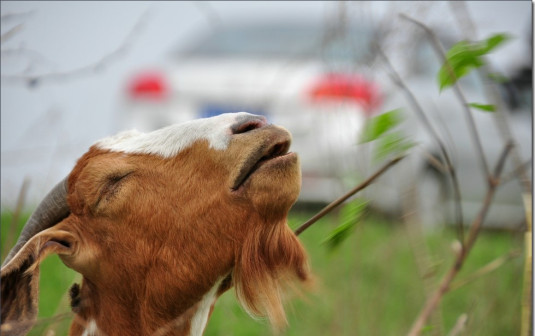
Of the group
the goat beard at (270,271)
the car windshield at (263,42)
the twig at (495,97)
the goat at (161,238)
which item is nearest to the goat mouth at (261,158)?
the goat at (161,238)

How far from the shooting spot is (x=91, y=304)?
7.42ft

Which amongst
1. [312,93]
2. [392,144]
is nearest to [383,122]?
[392,144]

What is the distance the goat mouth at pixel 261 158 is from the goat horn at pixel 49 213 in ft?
1.77

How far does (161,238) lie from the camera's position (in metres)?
2.16

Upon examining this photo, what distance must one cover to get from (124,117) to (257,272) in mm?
2417

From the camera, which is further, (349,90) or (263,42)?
(263,42)

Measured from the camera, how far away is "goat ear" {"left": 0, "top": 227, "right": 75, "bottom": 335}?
2051mm

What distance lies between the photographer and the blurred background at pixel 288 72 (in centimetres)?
280

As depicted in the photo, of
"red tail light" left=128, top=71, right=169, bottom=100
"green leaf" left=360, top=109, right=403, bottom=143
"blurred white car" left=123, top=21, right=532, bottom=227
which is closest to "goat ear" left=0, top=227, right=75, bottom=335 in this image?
"green leaf" left=360, top=109, right=403, bottom=143

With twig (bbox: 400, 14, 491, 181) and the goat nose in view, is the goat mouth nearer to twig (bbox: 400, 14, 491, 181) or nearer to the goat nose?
the goat nose

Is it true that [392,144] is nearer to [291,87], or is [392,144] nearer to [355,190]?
[355,190]

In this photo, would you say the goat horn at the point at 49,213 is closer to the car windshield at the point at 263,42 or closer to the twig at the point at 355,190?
the twig at the point at 355,190

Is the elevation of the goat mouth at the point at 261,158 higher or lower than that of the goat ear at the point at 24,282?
higher

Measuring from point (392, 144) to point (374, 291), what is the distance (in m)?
2.17
